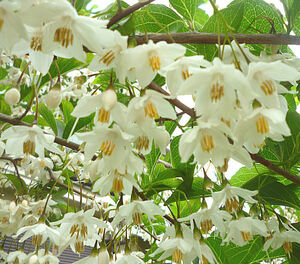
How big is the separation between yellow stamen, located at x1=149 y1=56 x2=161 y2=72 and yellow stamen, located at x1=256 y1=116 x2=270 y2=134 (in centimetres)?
17

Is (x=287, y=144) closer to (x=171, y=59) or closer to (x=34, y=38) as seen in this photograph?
(x=171, y=59)

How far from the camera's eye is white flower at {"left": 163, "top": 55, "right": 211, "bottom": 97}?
0.51 meters

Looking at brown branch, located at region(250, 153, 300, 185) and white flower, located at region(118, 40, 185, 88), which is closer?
white flower, located at region(118, 40, 185, 88)

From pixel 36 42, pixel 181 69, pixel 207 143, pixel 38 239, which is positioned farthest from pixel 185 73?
pixel 38 239

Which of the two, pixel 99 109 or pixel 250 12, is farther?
pixel 250 12

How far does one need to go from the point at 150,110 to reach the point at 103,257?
47 centimetres

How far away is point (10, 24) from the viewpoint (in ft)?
1.44

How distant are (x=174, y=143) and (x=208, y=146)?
474mm

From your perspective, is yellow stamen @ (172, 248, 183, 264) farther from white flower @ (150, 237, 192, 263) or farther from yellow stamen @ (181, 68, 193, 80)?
yellow stamen @ (181, 68, 193, 80)

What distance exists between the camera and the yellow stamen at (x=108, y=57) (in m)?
0.50

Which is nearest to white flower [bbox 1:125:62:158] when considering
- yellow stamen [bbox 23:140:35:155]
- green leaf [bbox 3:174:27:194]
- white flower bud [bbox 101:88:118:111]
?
yellow stamen [bbox 23:140:35:155]

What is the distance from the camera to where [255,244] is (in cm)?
114

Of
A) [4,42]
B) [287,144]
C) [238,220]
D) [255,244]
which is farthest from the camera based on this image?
[255,244]

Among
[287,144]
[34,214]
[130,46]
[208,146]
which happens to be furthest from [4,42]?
[34,214]
